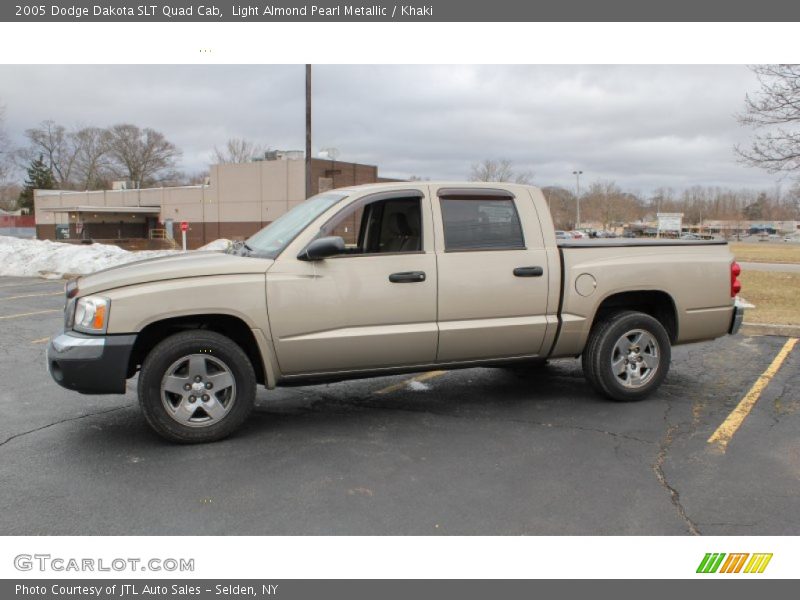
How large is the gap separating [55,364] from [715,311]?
561 centimetres

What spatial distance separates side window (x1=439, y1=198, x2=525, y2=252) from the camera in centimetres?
514

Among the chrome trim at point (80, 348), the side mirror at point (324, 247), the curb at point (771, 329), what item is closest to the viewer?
the chrome trim at point (80, 348)

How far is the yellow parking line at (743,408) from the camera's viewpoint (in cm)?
475

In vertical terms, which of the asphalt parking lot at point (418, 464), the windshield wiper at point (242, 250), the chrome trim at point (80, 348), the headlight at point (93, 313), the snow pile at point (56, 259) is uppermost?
the windshield wiper at point (242, 250)

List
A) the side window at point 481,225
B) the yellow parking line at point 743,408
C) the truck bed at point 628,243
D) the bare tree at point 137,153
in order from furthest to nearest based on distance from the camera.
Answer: the bare tree at point 137,153, the truck bed at point 628,243, the side window at point 481,225, the yellow parking line at point 743,408

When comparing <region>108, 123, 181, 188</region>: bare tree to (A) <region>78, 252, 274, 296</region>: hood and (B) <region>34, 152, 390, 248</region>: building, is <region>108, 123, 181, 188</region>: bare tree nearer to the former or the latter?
(B) <region>34, 152, 390, 248</region>: building

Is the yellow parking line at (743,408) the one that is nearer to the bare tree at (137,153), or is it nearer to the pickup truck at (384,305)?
the pickup truck at (384,305)

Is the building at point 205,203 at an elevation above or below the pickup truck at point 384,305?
above

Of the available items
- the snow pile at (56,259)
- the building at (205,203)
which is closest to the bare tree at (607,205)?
the building at (205,203)

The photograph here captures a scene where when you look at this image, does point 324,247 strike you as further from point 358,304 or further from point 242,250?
point 242,250

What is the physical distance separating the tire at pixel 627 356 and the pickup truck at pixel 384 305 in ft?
0.04

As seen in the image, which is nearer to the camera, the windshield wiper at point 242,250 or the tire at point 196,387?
the tire at point 196,387

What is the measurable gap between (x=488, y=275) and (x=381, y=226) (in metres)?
1.03

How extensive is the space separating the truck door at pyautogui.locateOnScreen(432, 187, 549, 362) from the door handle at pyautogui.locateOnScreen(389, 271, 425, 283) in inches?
6.8
